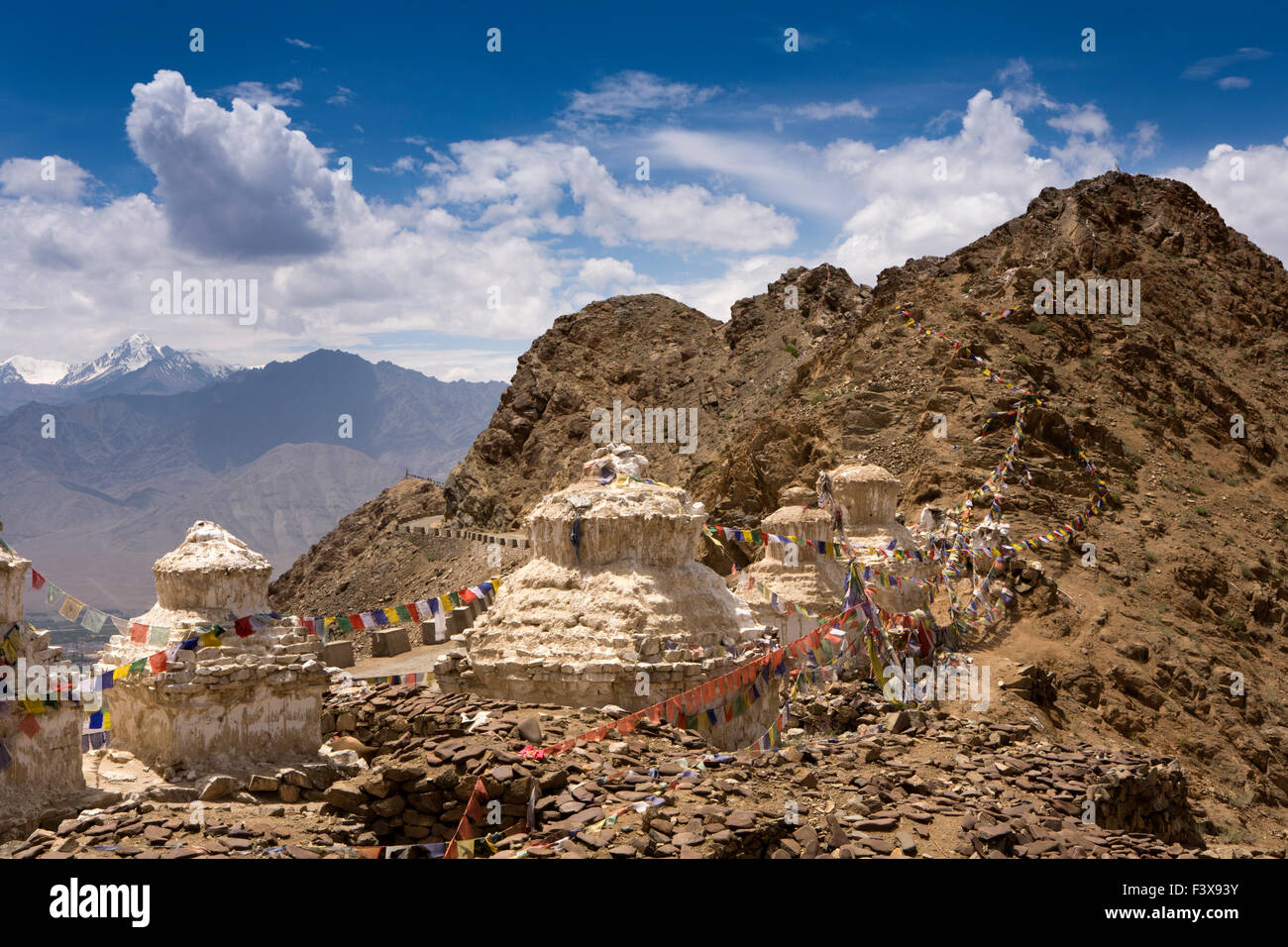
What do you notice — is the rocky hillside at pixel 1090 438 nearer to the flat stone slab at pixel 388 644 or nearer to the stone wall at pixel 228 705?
the stone wall at pixel 228 705

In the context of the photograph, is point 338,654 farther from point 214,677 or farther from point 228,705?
point 214,677

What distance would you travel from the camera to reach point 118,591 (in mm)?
120062

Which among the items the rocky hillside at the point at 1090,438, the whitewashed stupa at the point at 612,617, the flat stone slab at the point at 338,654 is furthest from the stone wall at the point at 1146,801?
the flat stone slab at the point at 338,654

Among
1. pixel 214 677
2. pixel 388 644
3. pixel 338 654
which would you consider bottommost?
pixel 388 644

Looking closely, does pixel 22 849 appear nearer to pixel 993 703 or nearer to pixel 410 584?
pixel 993 703

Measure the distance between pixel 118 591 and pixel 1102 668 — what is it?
122 m

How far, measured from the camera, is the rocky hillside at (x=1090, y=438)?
2033cm

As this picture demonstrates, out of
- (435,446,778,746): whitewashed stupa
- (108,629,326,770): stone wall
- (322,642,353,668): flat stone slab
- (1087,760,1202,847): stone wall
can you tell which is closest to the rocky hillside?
(1087,760,1202,847): stone wall

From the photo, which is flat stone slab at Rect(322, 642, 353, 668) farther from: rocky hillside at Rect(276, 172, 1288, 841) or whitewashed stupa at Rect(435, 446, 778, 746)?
rocky hillside at Rect(276, 172, 1288, 841)

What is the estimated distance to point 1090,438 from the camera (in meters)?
30.5

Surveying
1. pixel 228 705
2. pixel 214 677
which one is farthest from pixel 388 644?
pixel 214 677

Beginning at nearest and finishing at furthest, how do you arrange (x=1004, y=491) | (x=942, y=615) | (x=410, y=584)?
(x=942, y=615)
(x=1004, y=491)
(x=410, y=584)

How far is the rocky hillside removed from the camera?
66.7 feet
